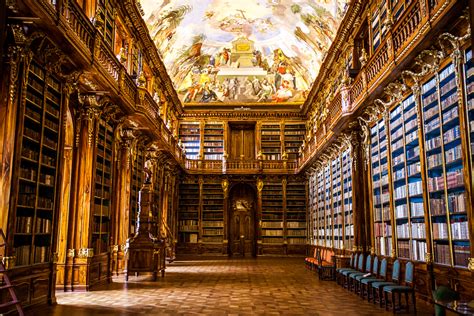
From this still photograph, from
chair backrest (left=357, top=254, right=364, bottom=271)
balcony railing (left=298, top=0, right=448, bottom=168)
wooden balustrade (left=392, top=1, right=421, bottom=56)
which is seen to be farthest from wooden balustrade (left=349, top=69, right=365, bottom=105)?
chair backrest (left=357, top=254, right=364, bottom=271)

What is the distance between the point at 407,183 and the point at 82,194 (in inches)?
241

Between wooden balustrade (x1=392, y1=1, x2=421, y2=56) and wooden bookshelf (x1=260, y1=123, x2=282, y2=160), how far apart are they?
43.4 ft

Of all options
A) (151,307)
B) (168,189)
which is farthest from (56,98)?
(168,189)

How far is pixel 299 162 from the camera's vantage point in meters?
18.8

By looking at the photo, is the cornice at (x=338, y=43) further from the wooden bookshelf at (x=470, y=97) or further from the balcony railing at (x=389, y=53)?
the wooden bookshelf at (x=470, y=97)

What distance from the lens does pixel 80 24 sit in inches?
275

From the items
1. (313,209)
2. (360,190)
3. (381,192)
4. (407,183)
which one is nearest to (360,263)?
(381,192)

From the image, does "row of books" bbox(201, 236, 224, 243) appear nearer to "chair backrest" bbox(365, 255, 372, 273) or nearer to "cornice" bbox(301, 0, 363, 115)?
"cornice" bbox(301, 0, 363, 115)

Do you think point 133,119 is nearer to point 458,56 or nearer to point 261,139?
point 458,56

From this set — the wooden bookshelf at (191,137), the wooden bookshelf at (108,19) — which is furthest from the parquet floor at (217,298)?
the wooden bookshelf at (191,137)

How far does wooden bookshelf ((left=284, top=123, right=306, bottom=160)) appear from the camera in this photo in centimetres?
2006

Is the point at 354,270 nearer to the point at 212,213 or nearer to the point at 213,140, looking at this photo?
the point at 212,213

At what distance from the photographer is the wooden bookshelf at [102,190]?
926 centimetres

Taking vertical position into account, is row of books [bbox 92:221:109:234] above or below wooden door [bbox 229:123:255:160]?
below
